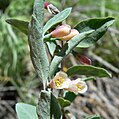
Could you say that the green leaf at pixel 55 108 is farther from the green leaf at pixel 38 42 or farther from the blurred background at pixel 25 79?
the blurred background at pixel 25 79

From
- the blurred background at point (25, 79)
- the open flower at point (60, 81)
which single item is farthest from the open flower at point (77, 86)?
the blurred background at point (25, 79)

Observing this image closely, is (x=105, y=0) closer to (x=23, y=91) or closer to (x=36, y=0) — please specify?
(x=23, y=91)

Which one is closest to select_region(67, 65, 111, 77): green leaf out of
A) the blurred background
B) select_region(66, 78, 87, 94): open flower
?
select_region(66, 78, 87, 94): open flower

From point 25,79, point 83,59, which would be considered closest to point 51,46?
point 83,59

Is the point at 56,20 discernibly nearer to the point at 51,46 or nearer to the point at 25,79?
the point at 51,46

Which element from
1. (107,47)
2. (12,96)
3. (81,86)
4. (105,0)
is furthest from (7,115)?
(81,86)
